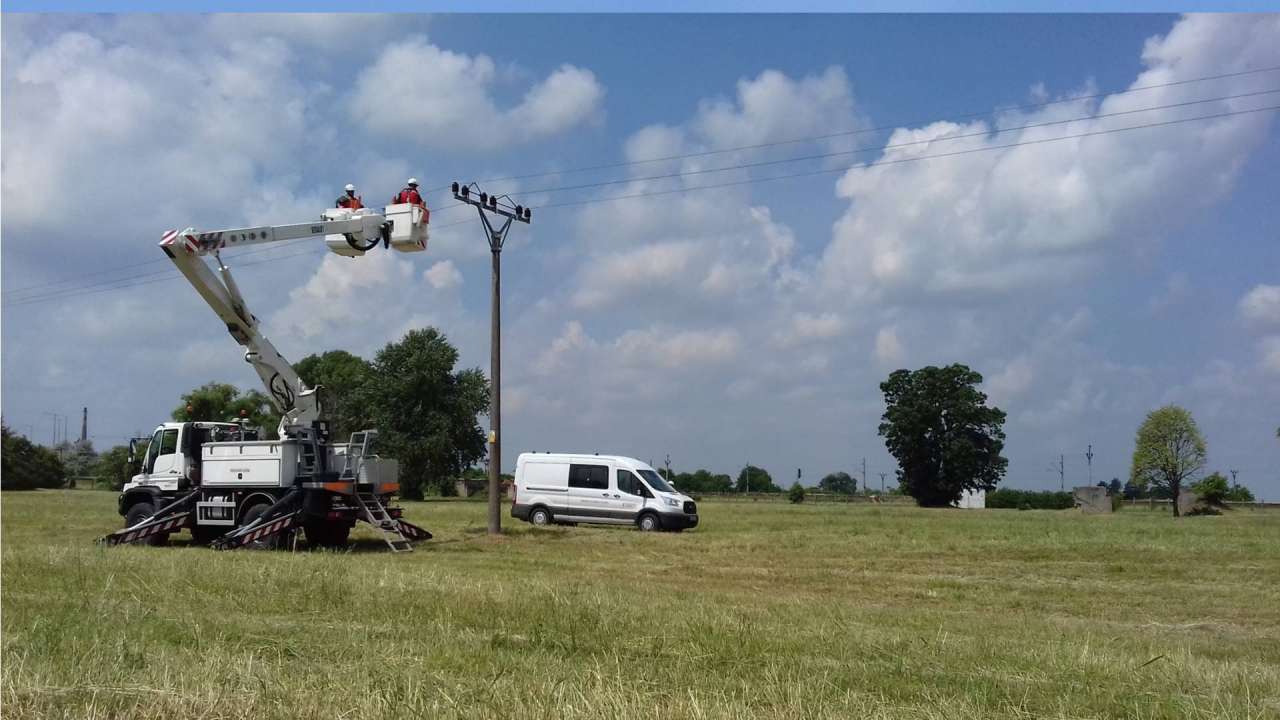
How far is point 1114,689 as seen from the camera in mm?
7121

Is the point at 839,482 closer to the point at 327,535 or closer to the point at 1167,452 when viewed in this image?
the point at 1167,452

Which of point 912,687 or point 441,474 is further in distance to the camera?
point 441,474

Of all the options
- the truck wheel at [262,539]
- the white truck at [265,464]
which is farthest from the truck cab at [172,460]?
the truck wheel at [262,539]

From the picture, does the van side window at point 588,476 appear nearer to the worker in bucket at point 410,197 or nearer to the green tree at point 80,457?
the worker in bucket at point 410,197

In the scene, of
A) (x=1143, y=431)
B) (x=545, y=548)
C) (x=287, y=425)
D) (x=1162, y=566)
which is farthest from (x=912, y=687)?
(x=1143, y=431)

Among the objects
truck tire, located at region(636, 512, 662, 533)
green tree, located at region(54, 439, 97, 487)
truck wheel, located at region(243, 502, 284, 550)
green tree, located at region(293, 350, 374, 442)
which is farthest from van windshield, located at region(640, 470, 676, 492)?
green tree, located at region(54, 439, 97, 487)

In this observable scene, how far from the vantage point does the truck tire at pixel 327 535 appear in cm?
2317

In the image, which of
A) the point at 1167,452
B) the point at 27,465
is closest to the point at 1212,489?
the point at 1167,452

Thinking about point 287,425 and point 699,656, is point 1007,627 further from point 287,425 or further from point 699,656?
point 287,425

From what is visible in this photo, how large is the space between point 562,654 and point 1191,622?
875 centimetres

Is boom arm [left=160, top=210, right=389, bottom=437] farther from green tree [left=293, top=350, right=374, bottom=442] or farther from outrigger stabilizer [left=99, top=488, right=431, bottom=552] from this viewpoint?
green tree [left=293, top=350, right=374, bottom=442]

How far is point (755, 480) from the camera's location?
139 m

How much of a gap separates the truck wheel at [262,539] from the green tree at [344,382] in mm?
35922

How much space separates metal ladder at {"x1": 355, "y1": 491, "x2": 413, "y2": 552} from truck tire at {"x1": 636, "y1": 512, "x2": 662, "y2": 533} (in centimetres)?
808
